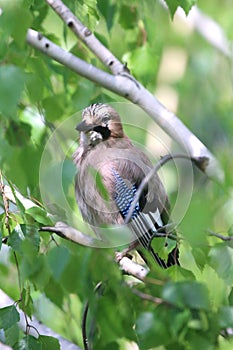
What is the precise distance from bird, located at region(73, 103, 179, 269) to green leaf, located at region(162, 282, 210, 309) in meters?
0.72

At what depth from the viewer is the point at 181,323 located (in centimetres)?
173

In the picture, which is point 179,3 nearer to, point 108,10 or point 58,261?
point 108,10

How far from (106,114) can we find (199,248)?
30.7 inches

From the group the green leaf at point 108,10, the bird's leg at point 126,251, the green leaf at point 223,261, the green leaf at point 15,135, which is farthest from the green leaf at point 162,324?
the green leaf at point 108,10

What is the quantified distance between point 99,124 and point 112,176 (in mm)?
158

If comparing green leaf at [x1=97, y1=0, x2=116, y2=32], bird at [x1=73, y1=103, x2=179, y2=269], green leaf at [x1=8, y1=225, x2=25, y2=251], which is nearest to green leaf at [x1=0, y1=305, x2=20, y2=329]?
green leaf at [x1=8, y1=225, x2=25, y2=251]

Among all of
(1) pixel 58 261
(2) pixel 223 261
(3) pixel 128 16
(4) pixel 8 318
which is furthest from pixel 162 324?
(3) pixel 128 16

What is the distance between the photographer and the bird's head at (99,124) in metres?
2.68

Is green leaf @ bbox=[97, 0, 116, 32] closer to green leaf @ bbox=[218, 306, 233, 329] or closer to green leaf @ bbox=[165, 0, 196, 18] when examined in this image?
green leaf @ bbox=[165, 0, 196, 18]

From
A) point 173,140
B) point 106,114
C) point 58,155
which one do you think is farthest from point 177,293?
point 106,114

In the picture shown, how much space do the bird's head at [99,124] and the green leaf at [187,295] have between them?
98cm

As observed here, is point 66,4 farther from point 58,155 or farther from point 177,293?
point 177,293

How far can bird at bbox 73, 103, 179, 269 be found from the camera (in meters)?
2.53

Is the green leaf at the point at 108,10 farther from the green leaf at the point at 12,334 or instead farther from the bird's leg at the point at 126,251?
the green leaf at the point at 12,334
